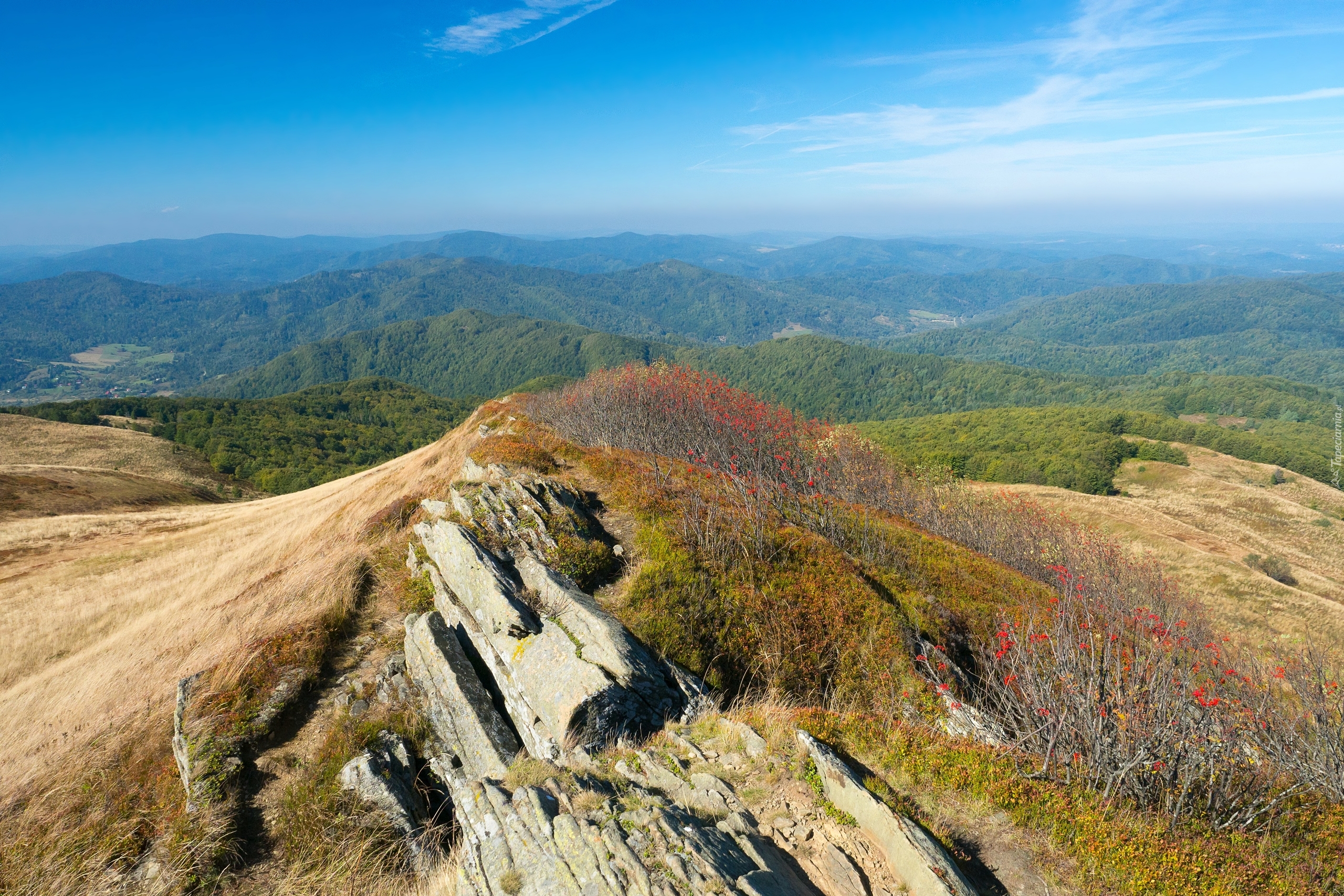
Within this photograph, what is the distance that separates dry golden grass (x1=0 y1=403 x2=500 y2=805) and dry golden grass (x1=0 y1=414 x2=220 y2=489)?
91.8 ft

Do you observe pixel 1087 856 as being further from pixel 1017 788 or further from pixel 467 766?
pixel 467 766

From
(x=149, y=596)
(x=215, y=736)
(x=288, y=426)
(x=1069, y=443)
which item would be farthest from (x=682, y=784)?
(x=288, y=426)

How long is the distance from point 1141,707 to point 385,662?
429 inches

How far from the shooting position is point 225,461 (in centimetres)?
8262

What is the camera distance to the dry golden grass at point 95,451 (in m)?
52.0

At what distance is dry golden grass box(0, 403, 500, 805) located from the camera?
864 cm

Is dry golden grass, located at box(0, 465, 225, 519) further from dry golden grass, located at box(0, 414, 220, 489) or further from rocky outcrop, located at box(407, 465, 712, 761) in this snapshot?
rocky outcrop, located at box(407, 465, 712, 761)

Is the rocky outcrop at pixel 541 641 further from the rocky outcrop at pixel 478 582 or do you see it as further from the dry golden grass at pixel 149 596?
the dry golden grass at pixel 149 596

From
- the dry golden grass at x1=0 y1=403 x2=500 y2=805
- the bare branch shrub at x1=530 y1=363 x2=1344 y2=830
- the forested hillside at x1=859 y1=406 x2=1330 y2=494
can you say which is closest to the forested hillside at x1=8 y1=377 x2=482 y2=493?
the dry golden grass at x1=0 y1=403 x2=500 y2=805

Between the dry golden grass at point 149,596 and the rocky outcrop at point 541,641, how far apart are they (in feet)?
8.02

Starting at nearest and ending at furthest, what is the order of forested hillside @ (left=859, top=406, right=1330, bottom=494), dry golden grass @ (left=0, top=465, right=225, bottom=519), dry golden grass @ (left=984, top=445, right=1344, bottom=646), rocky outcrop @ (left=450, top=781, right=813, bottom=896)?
1. rocky outcrop @ (left=450, top=781, right=813, bottom=896)
2. dry golden grass @ (left=0, top=465, right=225, bottom=519)
3. dry golden grass @ (left=984, top=445, right=1344, bottom=646)
4. forested hillside @ (left=859, top=406, right=1330, bottom=494)

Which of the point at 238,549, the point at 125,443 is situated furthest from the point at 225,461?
the point at 238,549

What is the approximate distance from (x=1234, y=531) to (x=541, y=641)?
76.3 m

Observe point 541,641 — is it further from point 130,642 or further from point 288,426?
point 288,426
